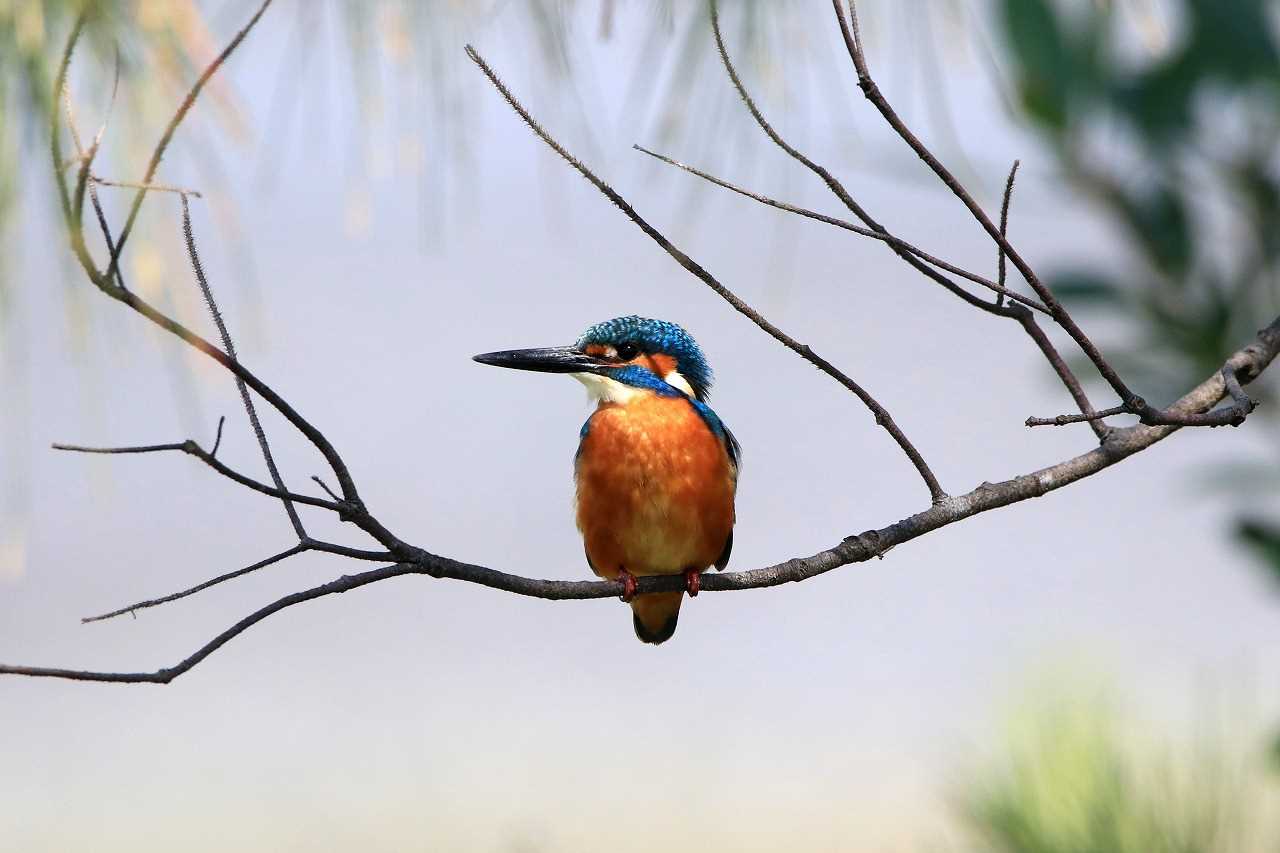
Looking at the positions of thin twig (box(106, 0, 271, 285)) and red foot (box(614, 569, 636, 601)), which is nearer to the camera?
thin twig (box(106, 0, 271, 285))

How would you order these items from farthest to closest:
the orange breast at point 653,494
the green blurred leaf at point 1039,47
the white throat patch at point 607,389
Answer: the green blurred leaf at point 1039,47 → the white throat patch at point 607,389 → the orange breast at point 653,494

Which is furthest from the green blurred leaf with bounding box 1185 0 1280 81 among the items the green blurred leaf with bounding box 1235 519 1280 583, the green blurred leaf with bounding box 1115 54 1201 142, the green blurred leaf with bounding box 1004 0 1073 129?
the green blurred leaf with bounding box 1235 519 1280 583

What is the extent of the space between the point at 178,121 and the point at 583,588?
0.66 meters

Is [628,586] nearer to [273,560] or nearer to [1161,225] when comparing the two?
[273,560]

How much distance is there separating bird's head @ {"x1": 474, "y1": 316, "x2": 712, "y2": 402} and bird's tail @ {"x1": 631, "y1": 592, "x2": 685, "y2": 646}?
1.35 feet

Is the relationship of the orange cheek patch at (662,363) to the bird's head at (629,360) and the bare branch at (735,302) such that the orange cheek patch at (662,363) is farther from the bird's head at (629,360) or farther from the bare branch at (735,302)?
the bare branch at (735,302)

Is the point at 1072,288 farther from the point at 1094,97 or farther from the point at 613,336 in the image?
the point at 613,336

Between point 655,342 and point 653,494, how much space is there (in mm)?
409

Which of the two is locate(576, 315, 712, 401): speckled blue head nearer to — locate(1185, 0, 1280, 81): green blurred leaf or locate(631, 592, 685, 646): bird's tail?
locate(631, 592, 685, 646): bird's tail

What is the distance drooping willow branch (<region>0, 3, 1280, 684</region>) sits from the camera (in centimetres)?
102

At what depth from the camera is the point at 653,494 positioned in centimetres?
225

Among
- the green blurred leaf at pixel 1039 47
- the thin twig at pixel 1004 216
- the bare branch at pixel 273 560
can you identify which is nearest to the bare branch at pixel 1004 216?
the thin twig at pixel 1004 216

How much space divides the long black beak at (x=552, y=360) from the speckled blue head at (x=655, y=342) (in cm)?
6

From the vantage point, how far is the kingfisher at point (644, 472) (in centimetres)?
225
